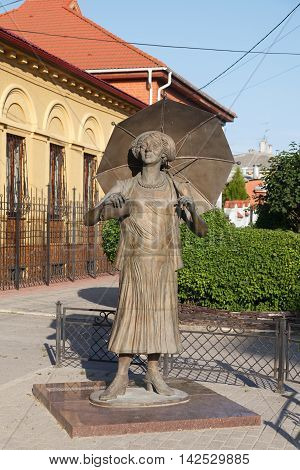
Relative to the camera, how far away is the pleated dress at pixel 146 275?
6.19m

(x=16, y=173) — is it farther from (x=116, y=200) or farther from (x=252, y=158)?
(x=252, y=158)

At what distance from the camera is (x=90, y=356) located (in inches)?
376

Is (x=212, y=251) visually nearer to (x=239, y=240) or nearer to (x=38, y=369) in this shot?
(x=239, y=240)

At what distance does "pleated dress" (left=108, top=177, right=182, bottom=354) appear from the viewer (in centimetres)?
619

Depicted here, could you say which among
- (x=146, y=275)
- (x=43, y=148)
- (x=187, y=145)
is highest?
(x=43, y=148)

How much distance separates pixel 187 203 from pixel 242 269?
6360mm

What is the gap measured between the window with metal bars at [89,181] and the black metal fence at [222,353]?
13412mm

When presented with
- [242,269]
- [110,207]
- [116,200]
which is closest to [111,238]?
[242,269]

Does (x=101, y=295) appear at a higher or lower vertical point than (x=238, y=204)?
lower

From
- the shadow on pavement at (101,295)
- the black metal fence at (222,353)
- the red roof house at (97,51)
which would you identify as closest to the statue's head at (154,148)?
the black metal fence at (222,353)

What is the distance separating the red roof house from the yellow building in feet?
13.2

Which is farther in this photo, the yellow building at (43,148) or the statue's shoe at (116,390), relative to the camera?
the yellow building at (43,148)

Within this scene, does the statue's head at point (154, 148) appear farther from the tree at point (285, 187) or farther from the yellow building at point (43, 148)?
the yellow building at point (43, 148)

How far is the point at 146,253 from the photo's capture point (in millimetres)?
6191
